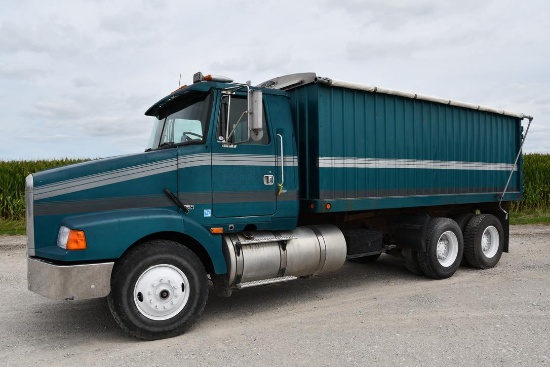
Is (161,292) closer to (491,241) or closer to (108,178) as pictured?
(108,178)

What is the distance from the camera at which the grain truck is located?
16.5ft

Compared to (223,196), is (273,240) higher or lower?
lower

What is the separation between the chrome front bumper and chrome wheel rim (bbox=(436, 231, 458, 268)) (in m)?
5.60

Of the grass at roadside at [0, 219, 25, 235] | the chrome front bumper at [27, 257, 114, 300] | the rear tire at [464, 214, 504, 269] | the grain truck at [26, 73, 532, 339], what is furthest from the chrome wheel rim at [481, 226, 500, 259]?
the grass at roadside at [0, 219, 25, 235]

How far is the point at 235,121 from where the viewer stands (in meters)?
5.79

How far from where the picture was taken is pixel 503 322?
535 cm

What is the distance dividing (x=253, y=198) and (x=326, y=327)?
1854 millimetres

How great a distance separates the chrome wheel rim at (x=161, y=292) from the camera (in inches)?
199

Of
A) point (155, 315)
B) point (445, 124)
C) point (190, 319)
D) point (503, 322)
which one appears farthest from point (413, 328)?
point (445, 124)

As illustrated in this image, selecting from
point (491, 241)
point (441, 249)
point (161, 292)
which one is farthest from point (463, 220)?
point (161, 292)

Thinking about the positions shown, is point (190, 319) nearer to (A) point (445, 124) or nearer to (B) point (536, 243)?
(A) point (445, 124)

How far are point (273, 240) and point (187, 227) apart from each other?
127 centimetres

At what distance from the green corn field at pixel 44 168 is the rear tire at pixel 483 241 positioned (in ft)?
30.7

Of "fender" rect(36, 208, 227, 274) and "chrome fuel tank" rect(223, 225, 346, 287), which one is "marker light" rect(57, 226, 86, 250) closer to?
"fender" rect(36, 208, 227, 274)
